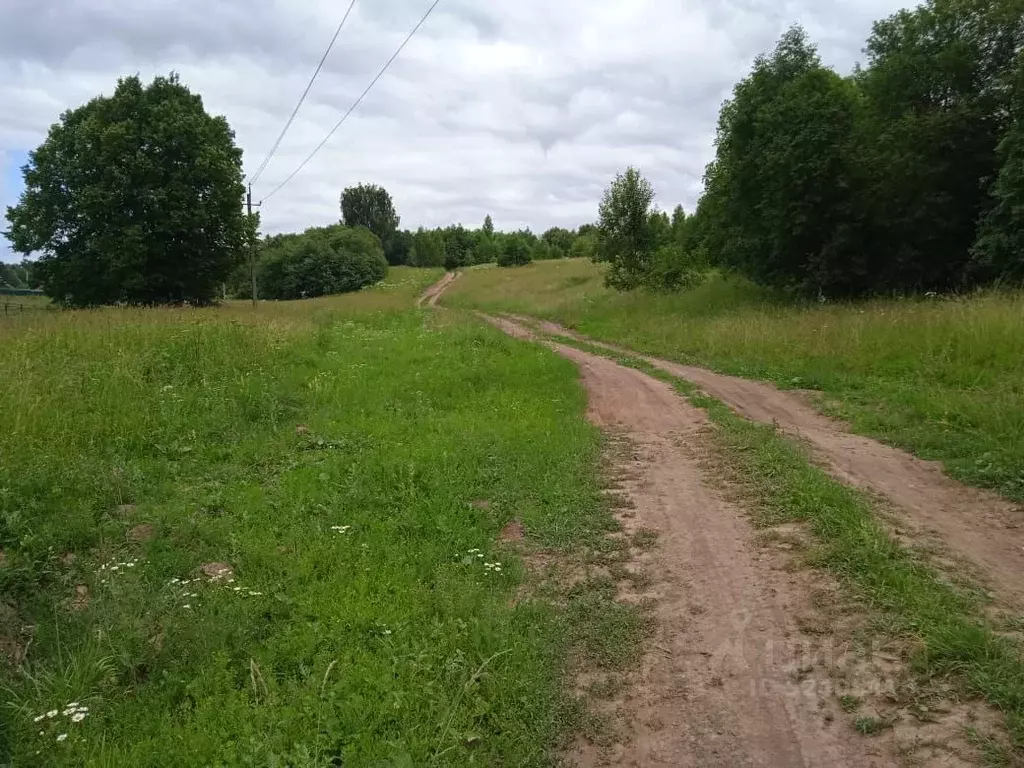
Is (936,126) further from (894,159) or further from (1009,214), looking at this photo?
(1009,214)

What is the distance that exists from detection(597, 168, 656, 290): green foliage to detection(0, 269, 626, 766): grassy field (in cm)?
2220

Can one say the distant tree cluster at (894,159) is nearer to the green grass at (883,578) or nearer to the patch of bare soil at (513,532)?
the green grass at (883,578)

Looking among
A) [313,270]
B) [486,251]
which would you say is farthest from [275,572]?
[486,251]

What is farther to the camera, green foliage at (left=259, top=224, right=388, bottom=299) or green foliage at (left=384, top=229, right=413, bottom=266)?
green foliage at (left=384, top=229, right=413, bottom=266)

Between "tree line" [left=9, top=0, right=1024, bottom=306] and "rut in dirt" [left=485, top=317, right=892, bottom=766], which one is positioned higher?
"tree line" [left=9, top=0, right=1024, bottom=306]

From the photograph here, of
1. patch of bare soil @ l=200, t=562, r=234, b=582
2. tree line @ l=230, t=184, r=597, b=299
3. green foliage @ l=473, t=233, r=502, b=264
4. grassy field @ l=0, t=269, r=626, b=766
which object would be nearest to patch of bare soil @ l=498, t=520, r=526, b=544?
grassy field @ l=0, t=269, r=626, b=766

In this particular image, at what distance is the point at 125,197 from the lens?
28719 millimetres

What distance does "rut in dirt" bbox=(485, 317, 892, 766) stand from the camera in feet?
10.0

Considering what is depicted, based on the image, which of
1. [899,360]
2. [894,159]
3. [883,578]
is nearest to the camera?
[883,578]

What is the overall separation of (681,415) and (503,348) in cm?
739

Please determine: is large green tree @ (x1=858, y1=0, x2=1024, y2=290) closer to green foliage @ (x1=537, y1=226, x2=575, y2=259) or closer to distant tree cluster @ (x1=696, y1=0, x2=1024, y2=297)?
distant tree cluster @ (x1=696, y1=0, x2=1024, y2=297)

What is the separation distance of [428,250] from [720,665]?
114 meters

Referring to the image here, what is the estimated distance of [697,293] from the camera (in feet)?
88.7

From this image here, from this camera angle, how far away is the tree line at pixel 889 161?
16.5 meters
